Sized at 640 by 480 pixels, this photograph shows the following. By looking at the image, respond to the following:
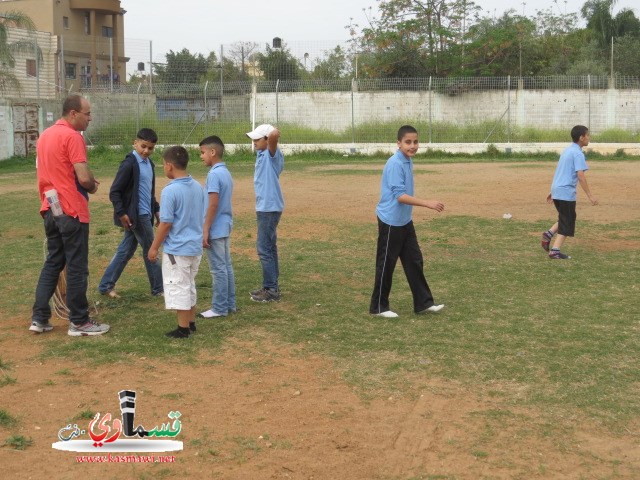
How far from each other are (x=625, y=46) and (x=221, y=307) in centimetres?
3793

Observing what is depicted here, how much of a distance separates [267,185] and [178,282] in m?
1.74

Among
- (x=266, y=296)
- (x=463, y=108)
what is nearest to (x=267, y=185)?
(x=266, y=296)

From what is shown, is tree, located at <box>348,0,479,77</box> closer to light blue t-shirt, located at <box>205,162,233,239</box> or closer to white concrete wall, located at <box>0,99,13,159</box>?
white concrete wall, located at <box>0,99,13,159</box>

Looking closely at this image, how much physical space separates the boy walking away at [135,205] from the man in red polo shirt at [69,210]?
1.11 meters

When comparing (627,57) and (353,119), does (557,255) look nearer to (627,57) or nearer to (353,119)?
(353,119)

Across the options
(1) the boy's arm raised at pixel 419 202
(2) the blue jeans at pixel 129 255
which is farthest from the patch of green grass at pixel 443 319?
(1) the boy's arm raised at pixel 419 202

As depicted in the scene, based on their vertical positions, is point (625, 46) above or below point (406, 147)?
above

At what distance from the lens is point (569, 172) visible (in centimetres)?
1080

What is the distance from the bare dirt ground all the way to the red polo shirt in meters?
1.17

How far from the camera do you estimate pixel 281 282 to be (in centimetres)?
917

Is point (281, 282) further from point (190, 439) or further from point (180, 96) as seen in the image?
point (180, 96)

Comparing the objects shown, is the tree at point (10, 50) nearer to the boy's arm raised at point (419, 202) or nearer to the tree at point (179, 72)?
the tree at point (179, 72)

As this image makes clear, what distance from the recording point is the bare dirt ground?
14.8ft

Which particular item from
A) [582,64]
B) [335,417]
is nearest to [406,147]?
[335,417]
